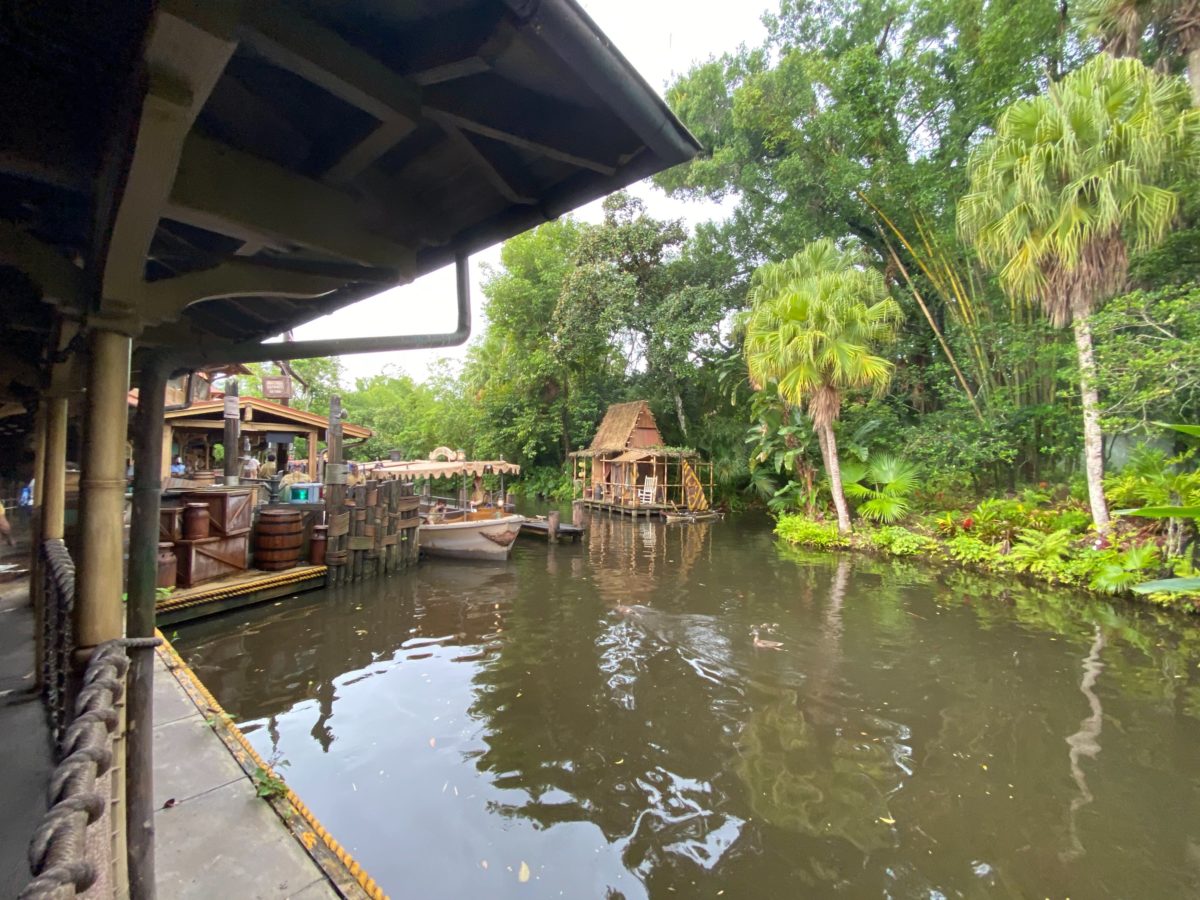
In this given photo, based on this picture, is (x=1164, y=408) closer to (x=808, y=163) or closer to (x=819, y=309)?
(x=819, y=309)

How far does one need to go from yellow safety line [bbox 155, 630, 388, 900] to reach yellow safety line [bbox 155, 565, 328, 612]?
2.43 metres

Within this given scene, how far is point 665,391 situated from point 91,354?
1037 inches

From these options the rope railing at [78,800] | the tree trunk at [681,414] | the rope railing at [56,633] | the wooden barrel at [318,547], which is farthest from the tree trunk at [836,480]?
the rope railing at [78,800]

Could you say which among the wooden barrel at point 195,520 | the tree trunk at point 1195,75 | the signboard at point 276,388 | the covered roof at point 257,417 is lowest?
the wooden barrel at point 195,520

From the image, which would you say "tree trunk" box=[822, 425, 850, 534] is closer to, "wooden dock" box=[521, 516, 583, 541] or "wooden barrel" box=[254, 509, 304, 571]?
"wooden dock" box=[521, 516, 583, 541]

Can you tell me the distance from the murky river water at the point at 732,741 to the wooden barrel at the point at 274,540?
35.5 inches

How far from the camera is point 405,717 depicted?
5648 mm

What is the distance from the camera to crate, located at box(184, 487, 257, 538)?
27.4 ft

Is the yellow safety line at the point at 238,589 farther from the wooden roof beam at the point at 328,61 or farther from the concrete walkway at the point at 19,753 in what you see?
the wooden roof beam at the point at 328,61

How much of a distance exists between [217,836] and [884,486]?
16.6 meters

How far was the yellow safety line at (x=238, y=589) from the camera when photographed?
7430 mm

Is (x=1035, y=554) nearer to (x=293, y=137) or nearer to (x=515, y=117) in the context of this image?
(x=515, y=117)

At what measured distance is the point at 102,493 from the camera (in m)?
2.03

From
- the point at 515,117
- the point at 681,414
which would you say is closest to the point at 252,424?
the point at 515,117
